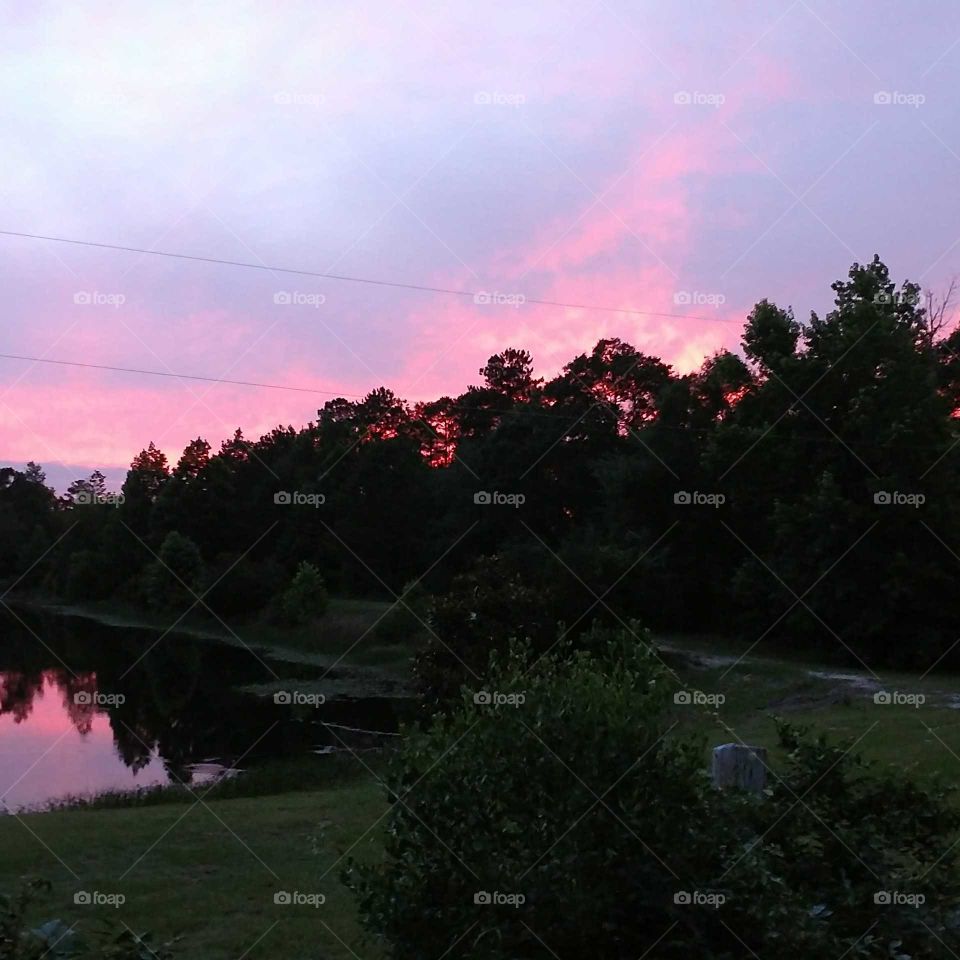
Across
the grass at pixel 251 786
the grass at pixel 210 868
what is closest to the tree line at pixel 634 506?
the grass at pixel 251 786

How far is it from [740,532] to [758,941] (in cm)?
3355

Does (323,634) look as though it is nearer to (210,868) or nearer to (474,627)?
Result: (474,627)

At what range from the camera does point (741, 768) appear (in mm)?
5844

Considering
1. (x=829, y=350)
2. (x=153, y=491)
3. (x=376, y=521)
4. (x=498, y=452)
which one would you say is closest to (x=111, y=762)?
(x=829, y=350)

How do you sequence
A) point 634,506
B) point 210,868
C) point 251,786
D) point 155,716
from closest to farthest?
point 210,868
point 251,786
point 155,716
point 634,506

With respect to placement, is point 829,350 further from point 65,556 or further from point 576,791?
point 65,556

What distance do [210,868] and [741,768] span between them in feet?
16.1

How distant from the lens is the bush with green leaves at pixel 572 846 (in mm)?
4484

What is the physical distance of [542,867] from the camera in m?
4.45

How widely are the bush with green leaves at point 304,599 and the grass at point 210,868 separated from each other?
29.3m

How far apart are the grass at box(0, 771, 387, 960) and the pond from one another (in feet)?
→ 17.9

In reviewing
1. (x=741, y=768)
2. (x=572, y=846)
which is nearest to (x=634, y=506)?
(x=741, y=768)

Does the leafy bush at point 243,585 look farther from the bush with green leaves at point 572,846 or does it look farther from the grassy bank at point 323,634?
the bush with green leaves at point 572,846

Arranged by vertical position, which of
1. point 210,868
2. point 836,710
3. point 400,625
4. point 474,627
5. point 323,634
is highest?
point 474,627
